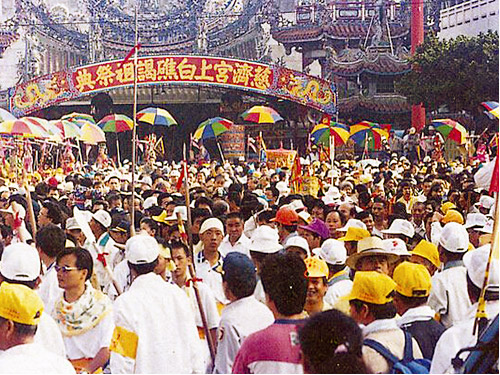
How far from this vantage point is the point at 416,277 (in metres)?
4.11

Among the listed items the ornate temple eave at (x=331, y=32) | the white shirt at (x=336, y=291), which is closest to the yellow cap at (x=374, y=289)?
the white shirt at (x=336, y=291)

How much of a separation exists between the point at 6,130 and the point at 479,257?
953cm

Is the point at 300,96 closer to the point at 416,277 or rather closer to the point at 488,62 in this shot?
the point at 488,62

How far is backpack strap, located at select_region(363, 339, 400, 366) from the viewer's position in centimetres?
335

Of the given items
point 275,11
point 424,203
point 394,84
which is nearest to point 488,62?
point 394,84

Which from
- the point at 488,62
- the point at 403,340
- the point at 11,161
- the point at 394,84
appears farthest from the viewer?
the point at 394,84

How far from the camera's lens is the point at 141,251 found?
14.1 feet

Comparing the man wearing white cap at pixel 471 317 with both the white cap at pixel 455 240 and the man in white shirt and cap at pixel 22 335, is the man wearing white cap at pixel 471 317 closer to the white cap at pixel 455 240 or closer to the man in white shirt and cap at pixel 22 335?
the white cap at pixel 455 240

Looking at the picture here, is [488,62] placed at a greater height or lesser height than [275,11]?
lesser

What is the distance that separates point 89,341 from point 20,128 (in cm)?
875

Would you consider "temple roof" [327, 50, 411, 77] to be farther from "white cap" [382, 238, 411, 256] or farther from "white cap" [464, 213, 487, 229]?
"white cap" [382, 238, 411, 256]

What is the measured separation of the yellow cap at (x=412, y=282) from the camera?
409 cm

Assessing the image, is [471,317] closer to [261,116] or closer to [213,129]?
[213,129]

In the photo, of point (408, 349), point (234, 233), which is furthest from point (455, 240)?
point (408, 349)
